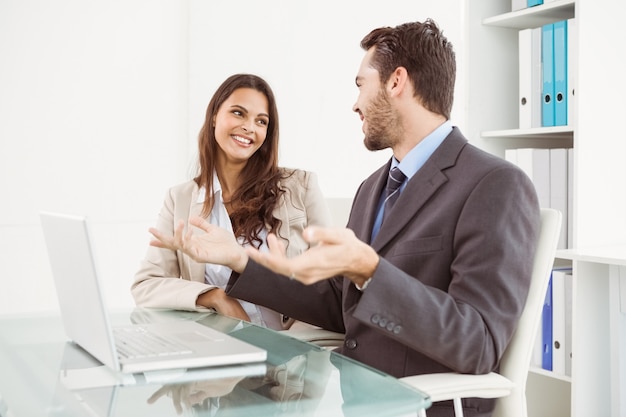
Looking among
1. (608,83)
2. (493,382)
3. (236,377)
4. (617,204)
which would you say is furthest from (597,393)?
(236,377)

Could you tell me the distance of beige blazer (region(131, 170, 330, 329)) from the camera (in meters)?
2.38

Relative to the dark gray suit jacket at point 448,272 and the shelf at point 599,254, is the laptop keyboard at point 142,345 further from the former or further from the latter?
the shelf at point 599,254

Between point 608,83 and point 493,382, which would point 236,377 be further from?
point 608,83

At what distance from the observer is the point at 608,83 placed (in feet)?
9.43

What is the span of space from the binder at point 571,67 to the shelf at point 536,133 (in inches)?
2.0

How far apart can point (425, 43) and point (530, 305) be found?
69cm

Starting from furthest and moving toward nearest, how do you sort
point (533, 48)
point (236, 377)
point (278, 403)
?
1. point (533, 48)
2. point (236, 377)
3. point (278, 403)

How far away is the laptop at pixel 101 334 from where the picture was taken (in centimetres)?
136

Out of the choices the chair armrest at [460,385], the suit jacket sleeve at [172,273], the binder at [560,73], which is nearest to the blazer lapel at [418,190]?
the chair armrest at [460,385]

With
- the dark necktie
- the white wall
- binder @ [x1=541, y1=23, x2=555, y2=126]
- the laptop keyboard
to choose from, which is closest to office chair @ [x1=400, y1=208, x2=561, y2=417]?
the dark necktie

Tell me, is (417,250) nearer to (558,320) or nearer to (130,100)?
(558,320)

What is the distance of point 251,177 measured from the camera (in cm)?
272

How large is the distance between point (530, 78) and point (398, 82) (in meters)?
1.35

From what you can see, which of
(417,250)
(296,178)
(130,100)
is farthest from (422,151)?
(130,100)
